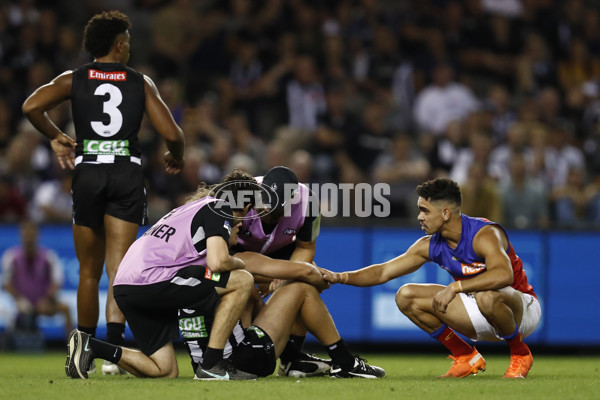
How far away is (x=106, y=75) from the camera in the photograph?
7.56m

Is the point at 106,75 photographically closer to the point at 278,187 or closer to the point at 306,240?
the point at 278,187

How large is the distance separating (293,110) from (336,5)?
8.42 ft

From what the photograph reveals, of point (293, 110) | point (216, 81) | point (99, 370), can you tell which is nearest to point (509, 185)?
point (293, 110)

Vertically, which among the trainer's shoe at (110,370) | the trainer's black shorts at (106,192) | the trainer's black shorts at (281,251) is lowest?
the trainer's shoe at (110,370)

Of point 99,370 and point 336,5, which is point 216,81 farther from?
point 99,370

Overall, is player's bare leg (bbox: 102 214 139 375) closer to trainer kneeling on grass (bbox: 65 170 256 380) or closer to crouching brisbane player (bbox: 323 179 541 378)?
trainer kneeling on grass (bbox: 65 170 256 380)

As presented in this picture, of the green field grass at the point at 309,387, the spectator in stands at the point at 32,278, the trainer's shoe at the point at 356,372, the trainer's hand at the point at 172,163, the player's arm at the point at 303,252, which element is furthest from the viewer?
the spectator in stands at the point at 32,278

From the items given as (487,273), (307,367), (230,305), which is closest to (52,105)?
(230,305)

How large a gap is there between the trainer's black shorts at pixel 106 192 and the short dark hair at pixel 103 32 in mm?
910

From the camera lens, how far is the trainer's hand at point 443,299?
6883 millimetres

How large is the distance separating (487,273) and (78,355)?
289cm

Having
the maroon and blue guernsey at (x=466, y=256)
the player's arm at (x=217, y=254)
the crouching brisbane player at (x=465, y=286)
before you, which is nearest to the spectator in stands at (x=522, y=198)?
the maroon and blue guernsey at (x=466, y=256)

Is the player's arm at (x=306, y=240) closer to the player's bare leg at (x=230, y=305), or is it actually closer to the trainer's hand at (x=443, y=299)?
the player's bare leg at (x=230, y=305)

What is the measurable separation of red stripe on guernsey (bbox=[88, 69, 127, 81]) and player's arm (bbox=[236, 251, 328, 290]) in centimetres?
175
